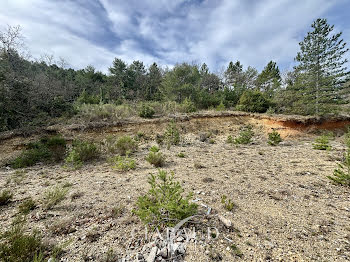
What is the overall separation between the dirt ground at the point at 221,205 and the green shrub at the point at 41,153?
0.38 metres

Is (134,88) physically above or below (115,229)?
above

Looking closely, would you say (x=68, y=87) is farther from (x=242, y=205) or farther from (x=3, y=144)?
(x=242, y=205)

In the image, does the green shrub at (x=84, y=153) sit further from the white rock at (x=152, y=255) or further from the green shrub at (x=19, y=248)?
the white rock at (x=152, y=255)

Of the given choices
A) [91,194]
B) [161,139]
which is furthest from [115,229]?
[161,139]

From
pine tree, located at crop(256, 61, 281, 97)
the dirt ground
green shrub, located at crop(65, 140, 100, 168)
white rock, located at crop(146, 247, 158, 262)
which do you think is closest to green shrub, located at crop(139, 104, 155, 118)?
green shrub, located at crop(65, 140, 100, 168)

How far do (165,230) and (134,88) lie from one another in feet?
74.5

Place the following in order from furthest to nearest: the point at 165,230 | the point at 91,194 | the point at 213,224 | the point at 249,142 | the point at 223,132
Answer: the point at 223,132, the point at 249,142, the point at 91,194, the point at 213,224, the point at 165,230

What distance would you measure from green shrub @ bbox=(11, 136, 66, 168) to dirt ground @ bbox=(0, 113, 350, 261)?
38 cm

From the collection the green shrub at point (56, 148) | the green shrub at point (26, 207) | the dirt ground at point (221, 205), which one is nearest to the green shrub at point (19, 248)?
the dirt ground at point (221, 205)

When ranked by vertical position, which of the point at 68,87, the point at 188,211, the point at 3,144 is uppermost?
the point at 68,87

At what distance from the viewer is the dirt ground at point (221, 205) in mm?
1484

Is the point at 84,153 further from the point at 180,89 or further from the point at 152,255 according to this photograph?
the point at 180,89

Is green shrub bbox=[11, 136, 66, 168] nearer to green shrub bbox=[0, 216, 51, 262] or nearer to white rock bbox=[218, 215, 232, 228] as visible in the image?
green shrub bbox=[0, 216, 51, 262]

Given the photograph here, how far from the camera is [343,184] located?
2.82 metres
